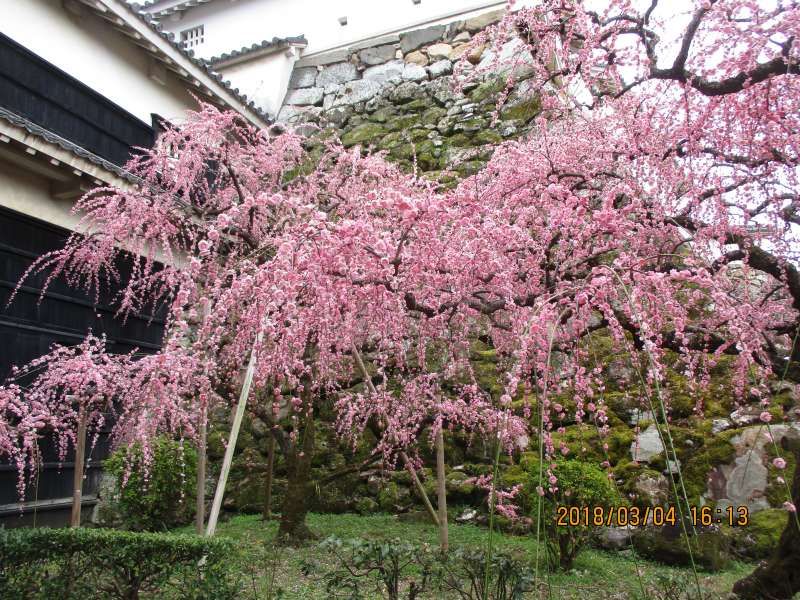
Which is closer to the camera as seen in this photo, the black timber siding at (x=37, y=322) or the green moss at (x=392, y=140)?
the black timber siding at (x=37, y=322)

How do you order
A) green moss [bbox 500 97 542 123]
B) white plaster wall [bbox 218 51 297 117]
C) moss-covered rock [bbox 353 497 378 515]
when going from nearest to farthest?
moss-covered rock [bbox 353 497 378 515], green moss [bbox 500 97 542 123], white plaster wall [bbox 218 51 297 117]

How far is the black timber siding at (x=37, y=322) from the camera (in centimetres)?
604

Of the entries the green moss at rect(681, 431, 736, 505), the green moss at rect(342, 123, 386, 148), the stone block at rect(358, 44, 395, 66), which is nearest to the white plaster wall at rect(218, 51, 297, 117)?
the stone block at rect(358, 44, 395, 66)

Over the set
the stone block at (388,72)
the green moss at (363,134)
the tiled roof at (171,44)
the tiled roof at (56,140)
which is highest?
the stone block at (388,72)

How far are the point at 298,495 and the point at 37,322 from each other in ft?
11.6

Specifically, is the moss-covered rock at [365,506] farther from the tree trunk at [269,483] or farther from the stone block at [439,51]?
the stone block at [439,51]

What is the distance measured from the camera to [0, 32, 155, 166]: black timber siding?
651cm

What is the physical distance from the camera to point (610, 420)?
6.66 m

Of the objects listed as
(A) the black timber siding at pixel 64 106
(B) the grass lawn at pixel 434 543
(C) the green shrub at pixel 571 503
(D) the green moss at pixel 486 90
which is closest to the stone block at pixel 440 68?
(D) the green moss at pixel 486 90

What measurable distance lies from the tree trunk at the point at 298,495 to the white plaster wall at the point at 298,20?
893 centimetres

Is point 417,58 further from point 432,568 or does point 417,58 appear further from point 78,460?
point 432,568
